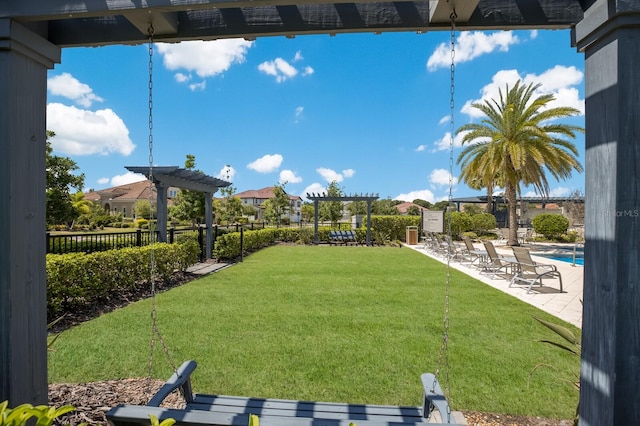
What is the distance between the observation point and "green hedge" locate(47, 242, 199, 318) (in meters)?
5.08

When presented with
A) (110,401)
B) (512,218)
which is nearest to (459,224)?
(512,218)

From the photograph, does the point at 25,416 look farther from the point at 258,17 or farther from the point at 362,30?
the point at 362,30

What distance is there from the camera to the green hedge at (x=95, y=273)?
16.7ft

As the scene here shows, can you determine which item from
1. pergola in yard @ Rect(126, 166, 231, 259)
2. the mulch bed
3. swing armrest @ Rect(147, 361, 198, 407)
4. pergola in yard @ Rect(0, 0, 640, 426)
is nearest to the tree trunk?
pergola in yard @ Rect(126, 166, 231, 259)

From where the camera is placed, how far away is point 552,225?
20.7 meters

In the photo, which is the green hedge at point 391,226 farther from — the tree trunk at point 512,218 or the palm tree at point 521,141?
the tree trunk at point 512,218

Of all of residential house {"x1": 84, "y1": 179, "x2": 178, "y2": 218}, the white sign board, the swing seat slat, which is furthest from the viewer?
residential house {"x1": 84, "y1": 179, "x2": 178, "y2": 218}

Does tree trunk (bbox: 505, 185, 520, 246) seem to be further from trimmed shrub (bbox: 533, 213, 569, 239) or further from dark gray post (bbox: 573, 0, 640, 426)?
dark gray post (bbox: 573, 0, 640, 426)

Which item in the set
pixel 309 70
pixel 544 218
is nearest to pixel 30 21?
pixel 309 70

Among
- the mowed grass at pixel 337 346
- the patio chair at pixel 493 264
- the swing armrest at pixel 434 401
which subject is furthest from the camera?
the patio chair at pixel 493 264

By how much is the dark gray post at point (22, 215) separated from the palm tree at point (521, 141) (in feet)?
55.5

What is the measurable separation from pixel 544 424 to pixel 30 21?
4.50 metres

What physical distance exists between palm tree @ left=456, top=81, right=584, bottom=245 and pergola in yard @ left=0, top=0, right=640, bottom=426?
50.7 ft

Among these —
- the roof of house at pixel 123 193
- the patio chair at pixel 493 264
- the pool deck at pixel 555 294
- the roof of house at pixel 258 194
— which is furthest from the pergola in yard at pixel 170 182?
the roof of house at pixel 258 194
